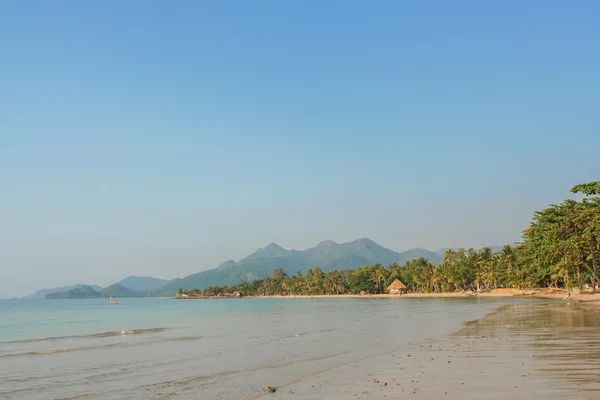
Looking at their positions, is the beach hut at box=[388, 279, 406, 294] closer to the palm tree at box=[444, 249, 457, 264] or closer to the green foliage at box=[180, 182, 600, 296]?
the green foliage at box=[180, 182, 600, 296]

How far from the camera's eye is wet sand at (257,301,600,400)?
1170 centimetres

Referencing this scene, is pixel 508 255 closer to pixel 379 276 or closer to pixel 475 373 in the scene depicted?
pixel 379 276

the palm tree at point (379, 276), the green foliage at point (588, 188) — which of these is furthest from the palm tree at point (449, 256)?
the green foliage at point (588, 188)

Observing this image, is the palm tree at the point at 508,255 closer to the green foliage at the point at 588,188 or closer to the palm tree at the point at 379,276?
the green foliage at the point at 588,188

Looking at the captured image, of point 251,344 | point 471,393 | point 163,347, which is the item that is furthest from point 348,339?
point 471,393

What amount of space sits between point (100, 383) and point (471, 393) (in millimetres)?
13222

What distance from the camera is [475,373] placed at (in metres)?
14.2

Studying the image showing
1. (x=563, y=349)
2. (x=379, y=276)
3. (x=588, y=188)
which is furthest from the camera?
(x=379, y=276)

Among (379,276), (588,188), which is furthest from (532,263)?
(379,276)

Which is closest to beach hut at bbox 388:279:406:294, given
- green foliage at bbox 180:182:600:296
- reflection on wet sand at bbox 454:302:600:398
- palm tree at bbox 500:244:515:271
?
green foliage at bbox 180:182:600:296

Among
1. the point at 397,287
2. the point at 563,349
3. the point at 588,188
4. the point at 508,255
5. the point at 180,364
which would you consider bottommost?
the point at 397,287

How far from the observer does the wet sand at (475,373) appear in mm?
11703

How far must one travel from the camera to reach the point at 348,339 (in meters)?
29.8

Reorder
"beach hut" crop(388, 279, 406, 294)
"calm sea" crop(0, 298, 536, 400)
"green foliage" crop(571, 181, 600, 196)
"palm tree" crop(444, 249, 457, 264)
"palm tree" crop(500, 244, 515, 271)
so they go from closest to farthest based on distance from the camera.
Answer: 1. "calm sea" crop(0, 298, 536, 400)
2. "green foliage" crop(571, 181, 600, 196)
3. "palm tree" crop(500, 244, 515, 271)
4. "palm tree" crop(444, 249, 457, 264)
5. "beach hut" crop(388, 279, 406, 294)
